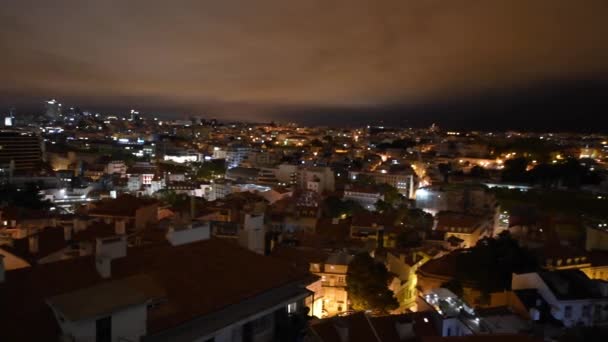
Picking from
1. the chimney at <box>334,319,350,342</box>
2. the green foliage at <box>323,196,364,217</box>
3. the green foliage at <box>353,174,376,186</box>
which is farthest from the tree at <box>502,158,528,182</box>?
the chimney at <box>334,319,350,342</box>

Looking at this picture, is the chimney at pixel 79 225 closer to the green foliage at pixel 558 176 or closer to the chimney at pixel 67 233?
the chimney at pixel 67 233

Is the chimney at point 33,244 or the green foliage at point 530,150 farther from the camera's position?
the green foliage at point 530,150

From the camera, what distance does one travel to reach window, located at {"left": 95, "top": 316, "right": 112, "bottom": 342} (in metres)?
3.21

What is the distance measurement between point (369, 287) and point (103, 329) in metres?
8.62

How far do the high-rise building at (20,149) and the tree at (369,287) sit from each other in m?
Answer: 38.4

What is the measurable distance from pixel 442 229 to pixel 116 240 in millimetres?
16215

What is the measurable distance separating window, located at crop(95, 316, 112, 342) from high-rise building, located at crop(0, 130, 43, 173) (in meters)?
43.7

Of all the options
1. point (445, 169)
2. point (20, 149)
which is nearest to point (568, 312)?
point (445, 169)

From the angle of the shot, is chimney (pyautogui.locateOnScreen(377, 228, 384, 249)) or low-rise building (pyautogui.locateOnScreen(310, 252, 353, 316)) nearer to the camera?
low-rise building (pyautogui.locateOnScreen(310, 252, 353, 316))

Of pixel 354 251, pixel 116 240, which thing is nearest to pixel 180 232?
pixel 116 240

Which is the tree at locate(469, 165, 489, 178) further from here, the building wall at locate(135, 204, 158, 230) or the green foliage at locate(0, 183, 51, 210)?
the green foliage at locate(0, 183, 51, 210)

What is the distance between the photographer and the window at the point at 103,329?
321 cm

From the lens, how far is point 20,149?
4297 centimetres

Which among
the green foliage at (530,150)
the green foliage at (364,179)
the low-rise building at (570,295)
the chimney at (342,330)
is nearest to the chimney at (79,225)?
the chimney at (342,330)
